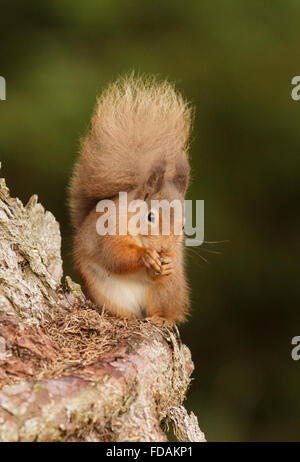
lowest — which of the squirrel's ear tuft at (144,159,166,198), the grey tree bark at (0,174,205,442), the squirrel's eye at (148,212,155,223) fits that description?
the grey tree bark at (0,174,205,442)

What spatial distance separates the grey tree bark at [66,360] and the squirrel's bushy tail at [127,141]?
0.29 m

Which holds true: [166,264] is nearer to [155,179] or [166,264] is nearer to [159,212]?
[159,212]

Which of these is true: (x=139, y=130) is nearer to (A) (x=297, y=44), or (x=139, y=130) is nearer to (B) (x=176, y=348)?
(B) (x=176, y=348)

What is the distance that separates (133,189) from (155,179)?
0.10 m

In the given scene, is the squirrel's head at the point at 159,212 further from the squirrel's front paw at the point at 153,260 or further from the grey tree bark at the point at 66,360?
the grey tree bark at the point at 66,360

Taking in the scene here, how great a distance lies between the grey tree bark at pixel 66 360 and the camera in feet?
4.11

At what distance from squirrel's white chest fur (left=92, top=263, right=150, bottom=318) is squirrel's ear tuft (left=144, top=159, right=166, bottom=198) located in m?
0.33

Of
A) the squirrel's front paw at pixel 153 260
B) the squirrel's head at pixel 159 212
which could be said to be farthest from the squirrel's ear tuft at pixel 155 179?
the squirrel's front paw at pixel 153 260

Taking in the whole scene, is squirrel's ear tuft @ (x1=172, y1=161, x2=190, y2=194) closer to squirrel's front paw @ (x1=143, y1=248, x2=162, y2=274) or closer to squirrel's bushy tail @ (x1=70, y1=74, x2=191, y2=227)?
squirrel's bushy tail @ (x1=70, y1=74, x2=191, y2=227)

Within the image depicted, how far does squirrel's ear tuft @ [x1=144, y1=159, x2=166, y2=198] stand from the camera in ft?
6.64

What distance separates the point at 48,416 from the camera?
1227mm

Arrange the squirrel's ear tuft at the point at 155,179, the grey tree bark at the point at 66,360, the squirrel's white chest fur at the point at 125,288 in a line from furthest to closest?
the squirrel's white chest fur at the point at 125,288 → the squirrel's ear tuft at the point at 155,179 → the grey tree bark at the point at 66,360

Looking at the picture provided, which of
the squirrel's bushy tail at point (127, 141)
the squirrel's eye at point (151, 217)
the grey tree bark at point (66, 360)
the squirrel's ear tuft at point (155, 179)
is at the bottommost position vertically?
the grey tree bark at point (66, 360)

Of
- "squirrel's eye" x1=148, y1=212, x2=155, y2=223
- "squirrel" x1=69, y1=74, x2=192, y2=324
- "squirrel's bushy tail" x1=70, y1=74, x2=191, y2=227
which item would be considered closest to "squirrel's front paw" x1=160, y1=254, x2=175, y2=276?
"squirrel" x1=69, y1=74, x2=192, y2=324
